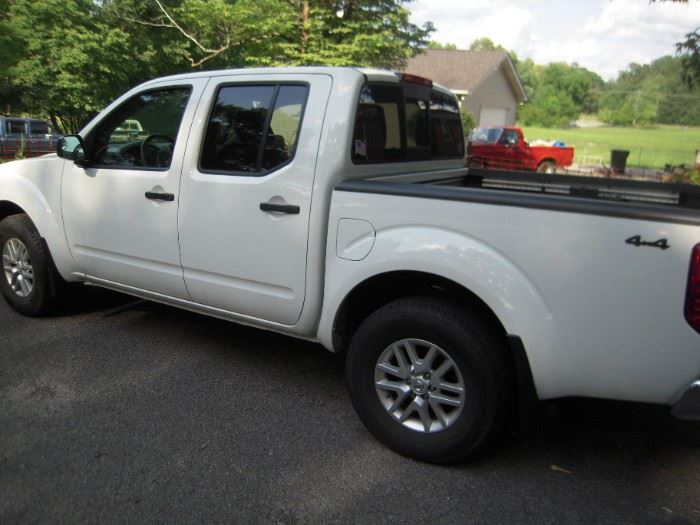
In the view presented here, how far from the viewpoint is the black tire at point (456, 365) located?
257 centimetres

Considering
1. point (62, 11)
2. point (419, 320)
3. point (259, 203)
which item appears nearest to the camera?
point (419, 320)

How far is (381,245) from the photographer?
109 inches

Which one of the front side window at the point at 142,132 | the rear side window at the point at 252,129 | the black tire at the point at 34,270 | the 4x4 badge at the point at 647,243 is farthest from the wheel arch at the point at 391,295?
the black tire at the point at 34,270

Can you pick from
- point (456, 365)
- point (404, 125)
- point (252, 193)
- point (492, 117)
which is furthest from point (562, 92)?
point (456, 365)

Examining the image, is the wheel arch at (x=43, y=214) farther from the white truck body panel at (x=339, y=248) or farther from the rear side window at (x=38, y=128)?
the rear side window at (x=38, y=128)

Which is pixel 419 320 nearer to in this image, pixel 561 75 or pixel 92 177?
pixel 92 177

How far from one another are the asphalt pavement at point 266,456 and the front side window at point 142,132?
1.33m

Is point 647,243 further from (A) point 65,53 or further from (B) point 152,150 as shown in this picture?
(A) point 65,53

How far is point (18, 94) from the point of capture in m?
22.0

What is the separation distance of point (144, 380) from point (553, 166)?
18.3 m

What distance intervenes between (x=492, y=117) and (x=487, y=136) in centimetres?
2070

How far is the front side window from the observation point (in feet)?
12.1

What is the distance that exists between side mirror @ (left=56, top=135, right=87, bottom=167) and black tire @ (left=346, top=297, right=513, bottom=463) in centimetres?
238

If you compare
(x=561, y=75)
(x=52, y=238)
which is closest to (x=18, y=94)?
(x=52, y=238)
